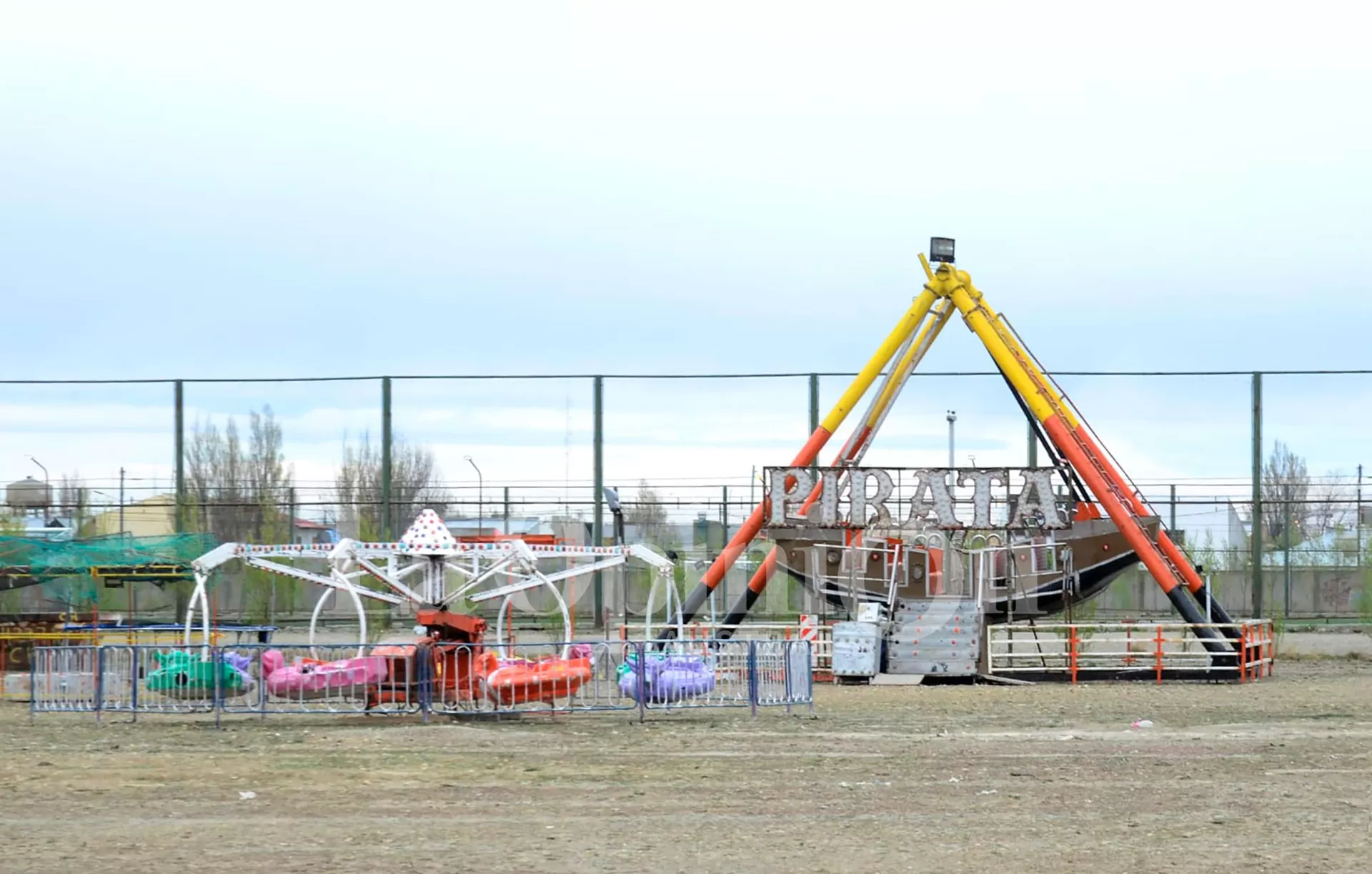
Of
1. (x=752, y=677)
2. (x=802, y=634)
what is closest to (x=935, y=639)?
(x=802, y=634)

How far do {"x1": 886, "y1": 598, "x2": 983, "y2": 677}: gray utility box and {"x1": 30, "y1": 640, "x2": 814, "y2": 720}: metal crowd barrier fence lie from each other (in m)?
8.34

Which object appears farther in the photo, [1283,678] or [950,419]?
[950,419]

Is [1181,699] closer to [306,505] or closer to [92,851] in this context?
[92,851]

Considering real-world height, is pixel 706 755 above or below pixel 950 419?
below

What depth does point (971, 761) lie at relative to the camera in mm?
19109

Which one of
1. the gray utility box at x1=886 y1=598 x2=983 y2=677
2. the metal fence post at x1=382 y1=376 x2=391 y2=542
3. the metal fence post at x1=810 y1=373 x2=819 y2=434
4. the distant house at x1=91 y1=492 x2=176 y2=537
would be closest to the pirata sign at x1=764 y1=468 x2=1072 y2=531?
the gray utility box at x1=886 y1=598 x2=983 y2=677

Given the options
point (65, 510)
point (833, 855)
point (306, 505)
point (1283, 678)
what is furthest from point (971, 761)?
point (65, 510)

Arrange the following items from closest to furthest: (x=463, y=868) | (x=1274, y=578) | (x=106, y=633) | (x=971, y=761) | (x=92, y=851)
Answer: (x=463, y=868) → (x=92, y=851) → (x=971, y=761) → (x=106, y=633) → (x=1274, y=578)

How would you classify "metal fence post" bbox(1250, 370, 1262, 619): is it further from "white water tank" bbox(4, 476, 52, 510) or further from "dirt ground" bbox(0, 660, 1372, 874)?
"white water tank" bbox(4, 476, 52, 510)

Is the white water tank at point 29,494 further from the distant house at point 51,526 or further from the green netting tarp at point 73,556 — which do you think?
the green netting tarp at point 73,556

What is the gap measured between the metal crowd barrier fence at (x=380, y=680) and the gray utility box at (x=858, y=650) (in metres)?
7.68

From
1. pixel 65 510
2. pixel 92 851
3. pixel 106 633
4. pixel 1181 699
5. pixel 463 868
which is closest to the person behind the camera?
pixel 463 868

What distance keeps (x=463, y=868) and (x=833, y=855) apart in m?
2.58

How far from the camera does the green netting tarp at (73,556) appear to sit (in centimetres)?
3625
